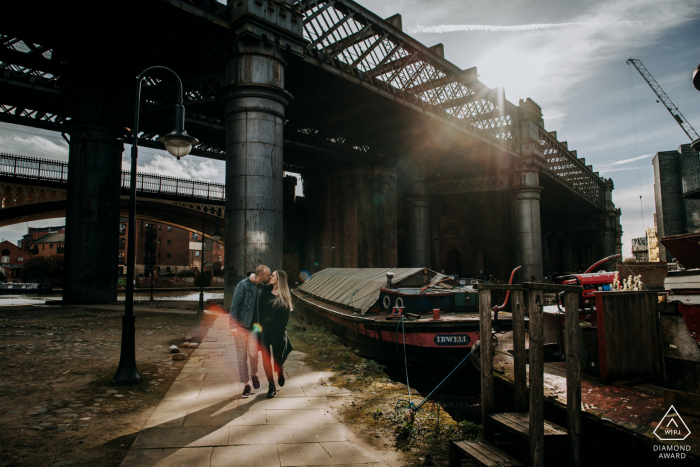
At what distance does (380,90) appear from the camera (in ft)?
62.6

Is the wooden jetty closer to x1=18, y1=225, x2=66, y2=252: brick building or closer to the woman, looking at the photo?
the woman

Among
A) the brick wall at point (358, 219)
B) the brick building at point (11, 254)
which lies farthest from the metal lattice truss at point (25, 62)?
the brick building at point (11, 254)

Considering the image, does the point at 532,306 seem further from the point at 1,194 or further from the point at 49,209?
the point at 49,209

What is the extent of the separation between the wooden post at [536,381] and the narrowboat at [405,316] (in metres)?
5.28

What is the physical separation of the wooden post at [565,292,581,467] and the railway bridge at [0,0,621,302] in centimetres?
1065

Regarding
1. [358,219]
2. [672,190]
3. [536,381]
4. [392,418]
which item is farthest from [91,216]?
[672,190]

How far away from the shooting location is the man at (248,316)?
621 centimetres

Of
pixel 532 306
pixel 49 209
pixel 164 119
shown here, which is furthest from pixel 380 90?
pixel 49 209

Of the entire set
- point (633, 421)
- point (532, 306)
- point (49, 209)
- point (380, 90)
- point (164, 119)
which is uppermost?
point (380, 90)

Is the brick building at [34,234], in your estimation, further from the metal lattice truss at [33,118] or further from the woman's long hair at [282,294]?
the woman's long hair at [282,294]

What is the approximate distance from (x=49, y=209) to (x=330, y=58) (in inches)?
1116

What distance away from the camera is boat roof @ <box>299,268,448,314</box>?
12.2 m

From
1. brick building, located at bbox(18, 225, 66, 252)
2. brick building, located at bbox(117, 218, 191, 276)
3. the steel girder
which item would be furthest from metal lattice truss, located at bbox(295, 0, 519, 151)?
brick building, located at bbox(18, 225, 66, 252)

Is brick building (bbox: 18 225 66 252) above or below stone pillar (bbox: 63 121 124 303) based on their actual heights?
above
